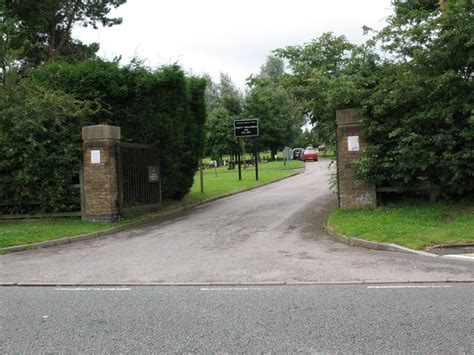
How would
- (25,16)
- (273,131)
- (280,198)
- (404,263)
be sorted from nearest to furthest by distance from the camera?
(404,263) < (280,198) < (25,16) < (273,131)

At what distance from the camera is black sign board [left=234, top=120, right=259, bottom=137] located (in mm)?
28969

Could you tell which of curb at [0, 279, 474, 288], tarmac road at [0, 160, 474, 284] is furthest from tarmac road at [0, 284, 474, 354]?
tarmac road at [0, 160, 474, 284]

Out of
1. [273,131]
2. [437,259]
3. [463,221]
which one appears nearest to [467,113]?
[463,221]

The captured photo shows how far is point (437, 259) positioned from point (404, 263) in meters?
0.60

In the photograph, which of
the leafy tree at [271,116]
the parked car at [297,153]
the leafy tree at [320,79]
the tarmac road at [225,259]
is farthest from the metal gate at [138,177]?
the parked car at [297,153]

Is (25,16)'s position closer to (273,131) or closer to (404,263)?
(404,263)

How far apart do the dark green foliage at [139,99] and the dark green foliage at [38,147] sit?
1134 millimetres

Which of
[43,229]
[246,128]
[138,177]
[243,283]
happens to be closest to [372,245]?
[243,283]

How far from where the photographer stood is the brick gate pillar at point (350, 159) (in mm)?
13016

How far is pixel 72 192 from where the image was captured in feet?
47.6

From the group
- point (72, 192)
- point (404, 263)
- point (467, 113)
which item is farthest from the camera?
point (72, 192)

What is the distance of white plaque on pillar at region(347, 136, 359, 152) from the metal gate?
262 inches

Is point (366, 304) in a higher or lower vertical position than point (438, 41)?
lower

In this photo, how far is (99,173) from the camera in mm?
14164
